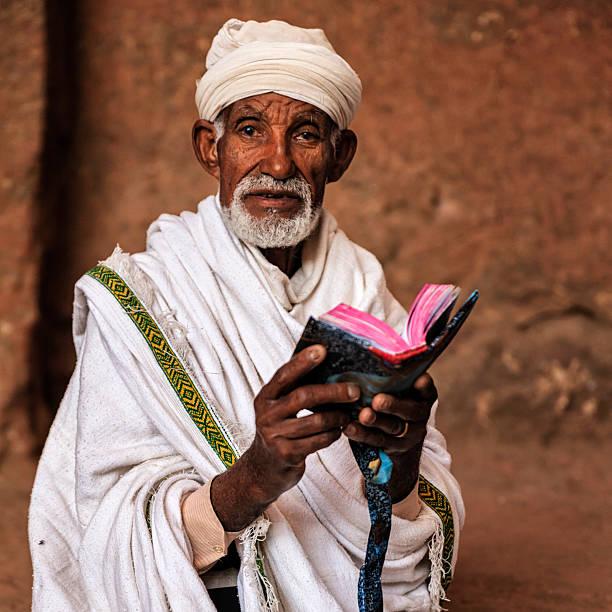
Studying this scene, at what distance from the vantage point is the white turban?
8.23 feet

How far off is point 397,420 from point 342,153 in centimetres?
105

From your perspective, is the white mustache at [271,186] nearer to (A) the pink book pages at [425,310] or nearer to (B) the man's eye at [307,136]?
(B) the man's eye at [307,136]

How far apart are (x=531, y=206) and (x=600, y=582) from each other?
212cm

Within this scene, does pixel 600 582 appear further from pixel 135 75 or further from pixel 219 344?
pixel 135 75

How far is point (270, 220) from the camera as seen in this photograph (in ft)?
8.28

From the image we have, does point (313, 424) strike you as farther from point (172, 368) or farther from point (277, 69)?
point (277, 69)

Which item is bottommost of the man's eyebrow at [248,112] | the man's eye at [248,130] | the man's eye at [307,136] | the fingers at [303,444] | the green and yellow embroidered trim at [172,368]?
the fingers at [303,444]

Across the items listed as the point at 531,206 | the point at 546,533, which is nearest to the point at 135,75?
the point at 531,206

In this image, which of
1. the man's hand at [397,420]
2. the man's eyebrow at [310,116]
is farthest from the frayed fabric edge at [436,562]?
the man's eyebrow at [310,116]

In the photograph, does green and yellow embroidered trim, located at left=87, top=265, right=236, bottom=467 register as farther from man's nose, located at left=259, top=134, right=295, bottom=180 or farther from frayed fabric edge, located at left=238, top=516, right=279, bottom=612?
man's nose, located at left=259, top=134, right=295, bottom=180

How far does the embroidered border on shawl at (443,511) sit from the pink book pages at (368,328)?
0.77 meters

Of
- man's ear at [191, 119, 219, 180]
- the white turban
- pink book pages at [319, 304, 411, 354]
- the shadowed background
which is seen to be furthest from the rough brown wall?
pink book pages at [319, 304, 411, 354]

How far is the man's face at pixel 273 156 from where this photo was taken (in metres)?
2.51

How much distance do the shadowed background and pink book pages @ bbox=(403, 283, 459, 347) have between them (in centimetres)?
327
